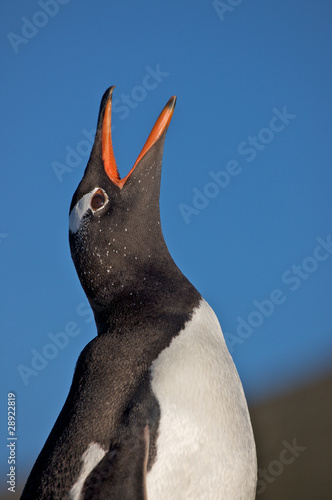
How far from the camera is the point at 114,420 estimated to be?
243cm

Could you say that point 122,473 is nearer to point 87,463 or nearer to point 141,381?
point 87,463

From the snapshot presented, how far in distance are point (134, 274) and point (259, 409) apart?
11320 mm

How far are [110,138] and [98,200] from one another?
0.42m

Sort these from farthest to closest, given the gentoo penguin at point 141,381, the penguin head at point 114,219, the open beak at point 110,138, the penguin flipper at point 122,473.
A: the open beak at point 110,138 → the penguin head at point 114,219 → the gentoo penguin at point 141,381 → the penguin flipper at point 122,473

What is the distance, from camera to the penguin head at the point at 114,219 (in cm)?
307

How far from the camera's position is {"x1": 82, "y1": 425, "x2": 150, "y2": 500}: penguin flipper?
221cm

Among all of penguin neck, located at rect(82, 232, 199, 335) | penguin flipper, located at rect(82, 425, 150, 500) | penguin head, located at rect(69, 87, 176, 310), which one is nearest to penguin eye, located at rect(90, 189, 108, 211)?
penguin head, located at rect(69, 87, 176, 310)

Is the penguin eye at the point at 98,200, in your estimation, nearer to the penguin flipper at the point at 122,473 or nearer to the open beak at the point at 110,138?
the open beak at the point at 110,138

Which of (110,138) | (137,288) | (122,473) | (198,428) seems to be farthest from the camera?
(110,138)

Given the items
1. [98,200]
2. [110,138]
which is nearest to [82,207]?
[98,200]

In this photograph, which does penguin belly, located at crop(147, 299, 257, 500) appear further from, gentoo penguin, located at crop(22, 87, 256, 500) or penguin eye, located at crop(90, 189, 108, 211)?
penguin eye, located at crop(90, 189, 108, 211)

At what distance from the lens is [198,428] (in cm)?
244

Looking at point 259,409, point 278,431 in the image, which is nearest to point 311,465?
point 278,431

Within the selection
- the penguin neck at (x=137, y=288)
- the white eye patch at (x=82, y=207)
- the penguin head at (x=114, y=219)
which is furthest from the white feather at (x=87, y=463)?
the white eye patch at (x=82, y=207)
